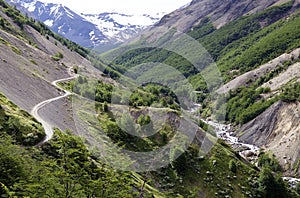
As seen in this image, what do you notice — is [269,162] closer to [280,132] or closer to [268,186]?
[280,132]

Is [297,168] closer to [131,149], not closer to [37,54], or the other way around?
[131,149]

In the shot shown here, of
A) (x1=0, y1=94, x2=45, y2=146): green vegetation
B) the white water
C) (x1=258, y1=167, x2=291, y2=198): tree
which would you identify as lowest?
the white water

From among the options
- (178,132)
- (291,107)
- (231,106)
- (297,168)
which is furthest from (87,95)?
(231,106)

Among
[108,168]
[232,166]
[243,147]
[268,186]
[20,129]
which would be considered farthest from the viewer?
[243,147]

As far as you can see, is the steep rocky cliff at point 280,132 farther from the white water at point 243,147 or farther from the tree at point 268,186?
the tree at point 268,186

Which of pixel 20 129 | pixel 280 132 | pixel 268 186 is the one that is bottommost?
pixel 268 186

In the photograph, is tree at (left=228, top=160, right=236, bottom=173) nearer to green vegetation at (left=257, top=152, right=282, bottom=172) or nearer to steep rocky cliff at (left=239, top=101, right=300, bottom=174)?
green vegetation at (left=257, top=152, right=282, bottom=172)

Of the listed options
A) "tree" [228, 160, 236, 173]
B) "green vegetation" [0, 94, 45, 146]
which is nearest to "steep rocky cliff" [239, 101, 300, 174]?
"tree" [228, 160, 236, 173]

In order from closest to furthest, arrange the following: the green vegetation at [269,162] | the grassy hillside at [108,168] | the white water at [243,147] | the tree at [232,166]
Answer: the grassy hillside at [108,168], the tree at [232,166], the white water at [243,147], the green vegetation at [269,162]

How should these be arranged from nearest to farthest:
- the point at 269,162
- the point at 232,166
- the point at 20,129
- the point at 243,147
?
the point at 20,129 → the point at 232,166 → the point at 269,162 → the point at 243,147

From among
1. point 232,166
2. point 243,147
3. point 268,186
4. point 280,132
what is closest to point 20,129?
point 232,166

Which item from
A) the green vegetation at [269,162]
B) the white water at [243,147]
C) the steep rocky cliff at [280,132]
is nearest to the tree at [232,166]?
the white water at [243,147]

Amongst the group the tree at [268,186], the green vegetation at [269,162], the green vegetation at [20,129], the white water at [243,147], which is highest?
the green vegetation at [20,129]

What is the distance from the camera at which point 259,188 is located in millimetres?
69562
